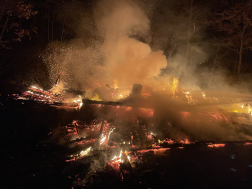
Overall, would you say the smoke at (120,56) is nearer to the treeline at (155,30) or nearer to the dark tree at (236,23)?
the treeline at (155,30)

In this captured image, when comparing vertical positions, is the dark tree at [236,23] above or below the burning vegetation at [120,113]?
above

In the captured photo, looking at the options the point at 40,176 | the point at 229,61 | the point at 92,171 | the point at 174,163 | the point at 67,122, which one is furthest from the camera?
the point at 229,61

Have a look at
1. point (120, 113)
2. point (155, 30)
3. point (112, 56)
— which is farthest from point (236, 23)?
point (120, 113)

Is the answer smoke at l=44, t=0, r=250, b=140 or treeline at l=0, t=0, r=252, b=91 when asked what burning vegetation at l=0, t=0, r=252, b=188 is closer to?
smoke at l=44, t=0, r=250, b=140

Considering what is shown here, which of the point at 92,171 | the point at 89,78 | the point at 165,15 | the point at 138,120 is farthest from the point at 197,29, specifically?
the point at 92,171

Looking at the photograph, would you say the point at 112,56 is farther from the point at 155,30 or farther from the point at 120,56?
the point at 155,30

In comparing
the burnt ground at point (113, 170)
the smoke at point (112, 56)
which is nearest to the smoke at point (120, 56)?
the smoke at point (112, 56)

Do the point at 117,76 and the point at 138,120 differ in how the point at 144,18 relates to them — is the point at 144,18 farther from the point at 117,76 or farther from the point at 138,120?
the point at 138,120

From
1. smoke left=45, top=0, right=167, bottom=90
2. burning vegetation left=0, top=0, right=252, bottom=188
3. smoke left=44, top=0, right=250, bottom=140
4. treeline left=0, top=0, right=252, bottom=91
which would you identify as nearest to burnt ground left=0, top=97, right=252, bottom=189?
burning vegetation left=0, top=0, right=252, bottom=188
